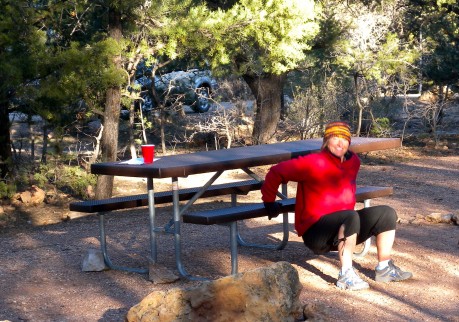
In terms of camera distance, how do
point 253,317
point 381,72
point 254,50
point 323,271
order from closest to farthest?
point 253,317 → point 323,271 → point 254,50 → point 381,72

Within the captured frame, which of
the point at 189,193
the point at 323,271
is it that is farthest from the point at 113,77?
the point at 323,271

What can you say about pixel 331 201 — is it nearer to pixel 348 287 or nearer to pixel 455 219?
pixel 348 287

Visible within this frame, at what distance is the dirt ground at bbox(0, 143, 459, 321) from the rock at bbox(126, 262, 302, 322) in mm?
385

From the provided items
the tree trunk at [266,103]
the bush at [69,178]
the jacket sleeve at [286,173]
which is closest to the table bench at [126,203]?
the jacket sleeve at [286,173]

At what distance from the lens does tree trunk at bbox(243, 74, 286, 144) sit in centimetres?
1597

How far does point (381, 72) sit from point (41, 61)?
7.80 m

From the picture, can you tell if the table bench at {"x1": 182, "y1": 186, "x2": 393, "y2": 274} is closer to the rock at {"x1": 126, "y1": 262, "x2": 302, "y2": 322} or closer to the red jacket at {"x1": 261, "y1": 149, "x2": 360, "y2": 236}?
the red jacket at {"x1": 261, "y1": 149, "x2": 360, "y2": 236}

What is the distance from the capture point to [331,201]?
6.08 m

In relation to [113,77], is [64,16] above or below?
above

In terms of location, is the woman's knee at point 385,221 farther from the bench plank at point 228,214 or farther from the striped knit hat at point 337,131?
the bench plank at point 228,214

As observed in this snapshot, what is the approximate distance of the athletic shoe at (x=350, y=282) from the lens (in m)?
5.97

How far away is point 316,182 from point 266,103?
33.7ft

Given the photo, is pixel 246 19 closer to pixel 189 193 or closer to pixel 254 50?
pixel 254 50

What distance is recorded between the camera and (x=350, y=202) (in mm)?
6148
